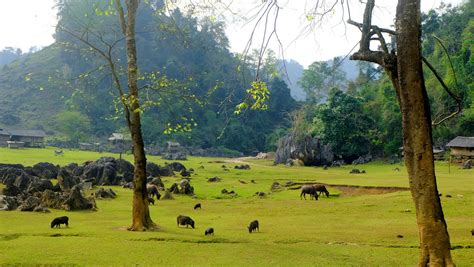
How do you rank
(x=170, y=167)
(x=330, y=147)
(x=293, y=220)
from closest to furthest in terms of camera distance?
(x=293, y=220), (x=170, y=167), (x=330, y=147)

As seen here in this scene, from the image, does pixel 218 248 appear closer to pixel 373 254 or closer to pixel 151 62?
pixel 373 254

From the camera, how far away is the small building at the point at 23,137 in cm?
8756

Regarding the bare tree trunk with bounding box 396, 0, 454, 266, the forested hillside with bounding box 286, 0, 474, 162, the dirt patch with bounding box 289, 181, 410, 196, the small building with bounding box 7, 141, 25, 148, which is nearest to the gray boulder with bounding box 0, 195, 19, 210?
the bare tree trunk with bounding box 396, 0, 454, 266

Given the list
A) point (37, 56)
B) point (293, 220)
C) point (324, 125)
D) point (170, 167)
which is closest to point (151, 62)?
point (37, 56)

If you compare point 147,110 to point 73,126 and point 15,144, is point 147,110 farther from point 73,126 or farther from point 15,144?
point 15,144

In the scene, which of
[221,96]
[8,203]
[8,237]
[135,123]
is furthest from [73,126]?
[8,237]

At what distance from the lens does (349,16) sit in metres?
10.8

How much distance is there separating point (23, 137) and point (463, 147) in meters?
74.8

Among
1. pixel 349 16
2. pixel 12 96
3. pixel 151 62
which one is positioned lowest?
pixel 349 16

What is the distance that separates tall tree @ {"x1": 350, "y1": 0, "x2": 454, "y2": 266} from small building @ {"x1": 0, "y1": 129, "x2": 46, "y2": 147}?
8736cm

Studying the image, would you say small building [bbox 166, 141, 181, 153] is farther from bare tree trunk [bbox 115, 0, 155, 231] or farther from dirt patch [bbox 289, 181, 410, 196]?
bare tree trunk [bbox 115, 0, 155, 231]

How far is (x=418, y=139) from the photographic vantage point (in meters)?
9.31

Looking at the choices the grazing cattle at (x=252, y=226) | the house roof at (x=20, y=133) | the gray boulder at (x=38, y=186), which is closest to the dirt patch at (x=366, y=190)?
the grazing cattle at (x=252, y=226)

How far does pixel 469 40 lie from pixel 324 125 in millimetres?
24215
